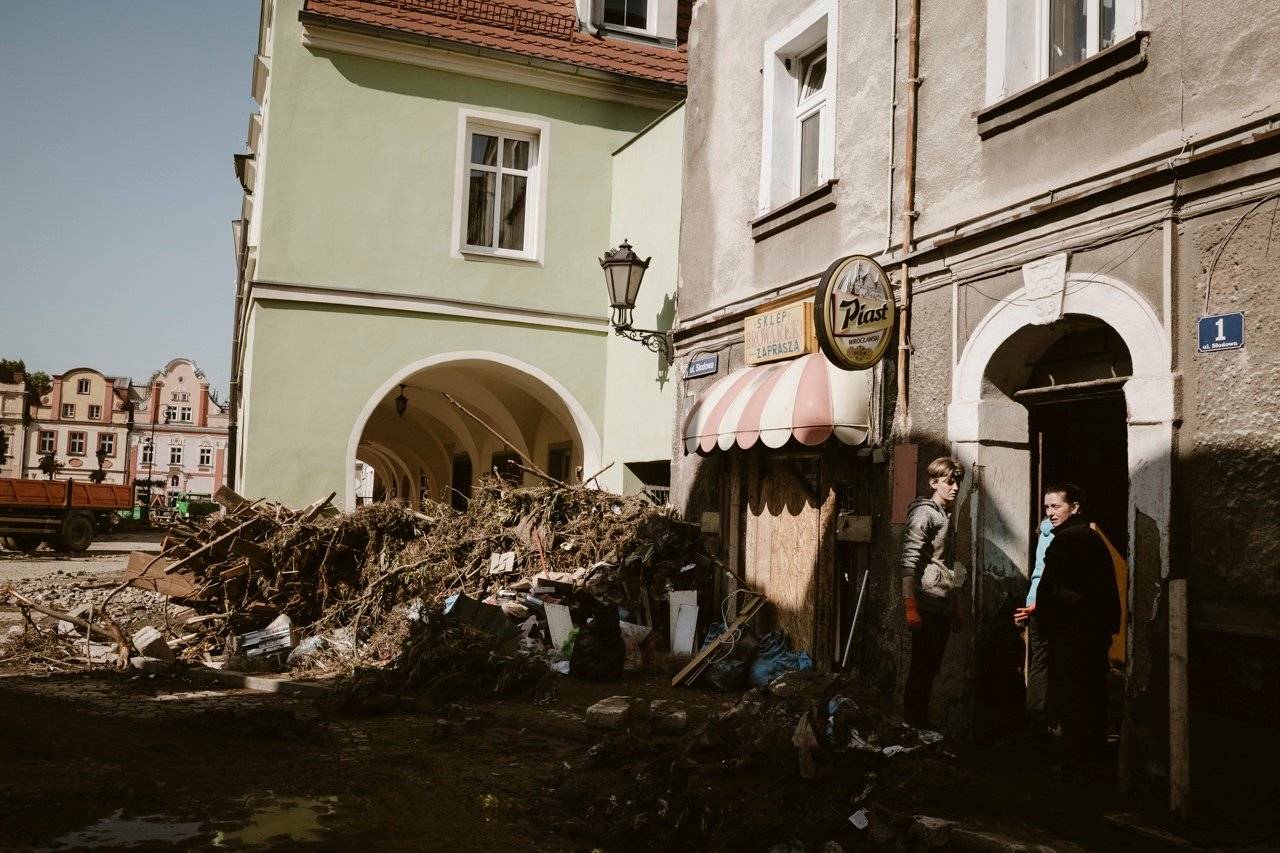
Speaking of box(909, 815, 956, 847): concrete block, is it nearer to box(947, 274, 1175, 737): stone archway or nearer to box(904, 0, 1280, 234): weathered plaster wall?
box(947, 274, 1175, 737): stone archway

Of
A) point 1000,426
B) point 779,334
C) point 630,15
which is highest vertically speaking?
point 630,15

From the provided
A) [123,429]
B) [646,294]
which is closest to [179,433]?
[123,429]

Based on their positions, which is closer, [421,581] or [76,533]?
[421,581]

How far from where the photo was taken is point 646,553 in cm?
1162

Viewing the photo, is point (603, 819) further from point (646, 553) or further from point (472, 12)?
point (472, 12)

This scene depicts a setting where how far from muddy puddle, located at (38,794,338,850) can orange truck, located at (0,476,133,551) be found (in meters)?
26.6

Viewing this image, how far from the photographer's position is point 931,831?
5012 millimetres

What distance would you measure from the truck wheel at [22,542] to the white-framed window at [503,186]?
19855 millimetres

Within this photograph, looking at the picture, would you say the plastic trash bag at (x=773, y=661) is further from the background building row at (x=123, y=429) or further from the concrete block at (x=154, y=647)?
the background building row at (x=123, y=429)

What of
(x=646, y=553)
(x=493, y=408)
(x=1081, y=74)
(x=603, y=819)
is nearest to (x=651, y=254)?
(x=646, y=553)

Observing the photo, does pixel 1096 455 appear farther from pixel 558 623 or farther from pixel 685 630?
pixel 558 623

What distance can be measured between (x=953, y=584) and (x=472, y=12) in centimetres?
1222

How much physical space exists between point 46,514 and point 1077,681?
1166 inches

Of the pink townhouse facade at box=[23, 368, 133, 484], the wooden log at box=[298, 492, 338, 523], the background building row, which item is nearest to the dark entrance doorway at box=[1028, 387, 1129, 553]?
the wooden log at box=[298, 492, 338, 523]
